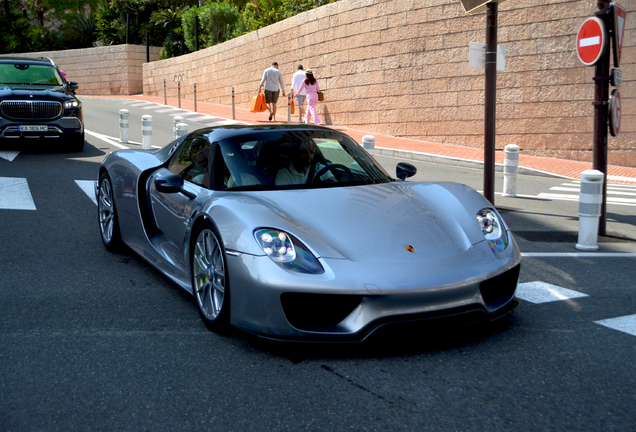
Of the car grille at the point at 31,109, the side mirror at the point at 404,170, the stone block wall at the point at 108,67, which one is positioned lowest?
the side mirror at the point at 404,170

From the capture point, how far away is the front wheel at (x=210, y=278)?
3.59 m

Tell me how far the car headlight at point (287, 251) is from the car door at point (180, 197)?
839 mm

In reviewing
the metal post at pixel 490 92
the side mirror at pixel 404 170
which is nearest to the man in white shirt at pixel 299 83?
the metal post at pixel 490 92

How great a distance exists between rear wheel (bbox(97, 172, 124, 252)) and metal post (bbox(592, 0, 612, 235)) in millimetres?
4672

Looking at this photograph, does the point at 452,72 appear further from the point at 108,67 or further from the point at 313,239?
the point at 108,67

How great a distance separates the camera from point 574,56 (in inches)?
570

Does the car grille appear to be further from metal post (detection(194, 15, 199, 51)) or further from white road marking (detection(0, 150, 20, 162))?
metal post (detection(194, 15, 199, 51))

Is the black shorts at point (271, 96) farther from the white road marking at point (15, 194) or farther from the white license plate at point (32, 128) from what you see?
the white road marking at point (15, 194)

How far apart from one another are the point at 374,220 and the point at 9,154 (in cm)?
1066

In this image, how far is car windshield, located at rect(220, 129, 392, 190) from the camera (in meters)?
4.22

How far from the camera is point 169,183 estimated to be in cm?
437

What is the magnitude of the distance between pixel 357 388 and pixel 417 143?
14.3m

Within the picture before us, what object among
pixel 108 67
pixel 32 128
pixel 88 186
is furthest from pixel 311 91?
pixel 108 67

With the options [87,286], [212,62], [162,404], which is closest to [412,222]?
[162,404]
